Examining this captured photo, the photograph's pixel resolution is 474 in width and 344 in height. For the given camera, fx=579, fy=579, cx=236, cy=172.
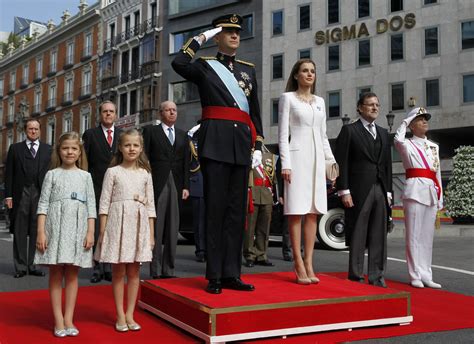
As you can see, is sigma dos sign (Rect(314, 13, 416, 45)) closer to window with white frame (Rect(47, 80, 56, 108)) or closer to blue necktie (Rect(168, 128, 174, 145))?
blue necktie (Rect(168, 128, 174, 145))

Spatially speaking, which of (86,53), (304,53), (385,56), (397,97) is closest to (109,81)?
(86,53)

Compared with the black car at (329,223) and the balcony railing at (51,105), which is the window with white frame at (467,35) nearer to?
the black car at (329,223)

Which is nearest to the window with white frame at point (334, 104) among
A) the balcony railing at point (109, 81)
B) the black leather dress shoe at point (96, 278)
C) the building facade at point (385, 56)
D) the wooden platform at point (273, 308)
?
the building facade at point (385, 56)

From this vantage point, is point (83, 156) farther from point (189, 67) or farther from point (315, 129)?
point (315, 129)

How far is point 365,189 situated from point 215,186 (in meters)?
2.07

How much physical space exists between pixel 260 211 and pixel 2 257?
177 inches

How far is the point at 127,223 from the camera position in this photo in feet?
14.5

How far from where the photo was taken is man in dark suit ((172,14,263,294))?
479cm

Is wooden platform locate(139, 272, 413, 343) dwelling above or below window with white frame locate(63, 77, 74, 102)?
below

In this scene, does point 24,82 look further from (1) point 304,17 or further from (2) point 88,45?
(1) point 304,17

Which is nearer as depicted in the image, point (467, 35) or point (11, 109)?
point (467, 35)

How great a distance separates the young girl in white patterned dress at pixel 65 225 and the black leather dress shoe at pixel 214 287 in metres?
0.95

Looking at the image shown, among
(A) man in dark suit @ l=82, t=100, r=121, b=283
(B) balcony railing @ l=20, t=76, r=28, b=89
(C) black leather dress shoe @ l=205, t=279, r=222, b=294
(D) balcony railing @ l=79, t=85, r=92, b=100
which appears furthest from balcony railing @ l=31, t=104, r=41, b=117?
(C) black leather dress shoe @ l=205, t=279, r=222, b=294

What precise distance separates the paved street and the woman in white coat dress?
61.2 inches
